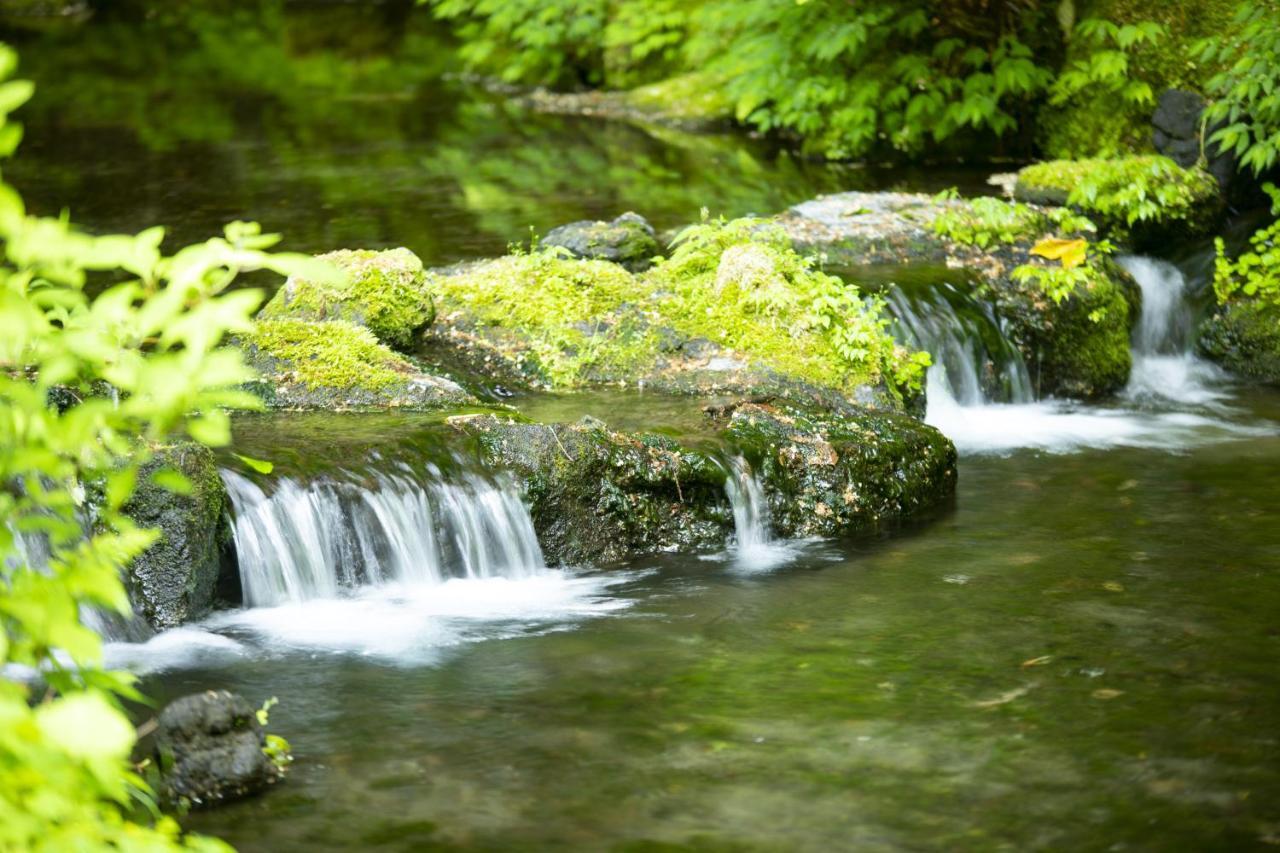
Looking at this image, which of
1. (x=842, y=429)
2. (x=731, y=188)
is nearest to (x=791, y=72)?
(x=731, y=188)

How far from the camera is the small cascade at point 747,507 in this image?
715cm

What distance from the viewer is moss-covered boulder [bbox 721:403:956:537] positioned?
7.28 metres

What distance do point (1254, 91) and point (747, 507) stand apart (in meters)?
6.65

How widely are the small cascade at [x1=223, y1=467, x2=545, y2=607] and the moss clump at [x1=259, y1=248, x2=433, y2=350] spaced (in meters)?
1.90

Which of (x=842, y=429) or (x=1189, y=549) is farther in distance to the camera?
(x=842, y=429)

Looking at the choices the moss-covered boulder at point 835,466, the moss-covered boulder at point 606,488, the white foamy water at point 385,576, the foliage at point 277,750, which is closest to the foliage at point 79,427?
the foliage at point 277,750

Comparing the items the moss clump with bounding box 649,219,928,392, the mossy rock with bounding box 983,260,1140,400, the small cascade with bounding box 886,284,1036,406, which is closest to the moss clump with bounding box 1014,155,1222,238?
the mossy rock with bounding box 983,260,1140,400

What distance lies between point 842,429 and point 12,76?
1887cm

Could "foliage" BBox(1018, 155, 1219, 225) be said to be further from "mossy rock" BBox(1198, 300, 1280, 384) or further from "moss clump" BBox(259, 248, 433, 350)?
"moss clump" BBox(259, 248, 433, 350)

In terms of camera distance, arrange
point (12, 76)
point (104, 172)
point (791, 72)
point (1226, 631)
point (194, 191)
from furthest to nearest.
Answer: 1. point (12, 76)
2. point (791, 72)
3. point (104, 172)
4. point (194, 191)
5. point (1226, 631)

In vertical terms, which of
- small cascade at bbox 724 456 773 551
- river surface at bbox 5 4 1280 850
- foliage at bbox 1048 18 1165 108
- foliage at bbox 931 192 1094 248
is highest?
foliage at bbox 1048 18 1165 108

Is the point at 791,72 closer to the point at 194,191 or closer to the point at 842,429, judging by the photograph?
the point at 194,191

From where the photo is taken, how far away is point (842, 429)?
7559 millimetres

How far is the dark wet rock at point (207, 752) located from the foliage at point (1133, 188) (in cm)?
893
